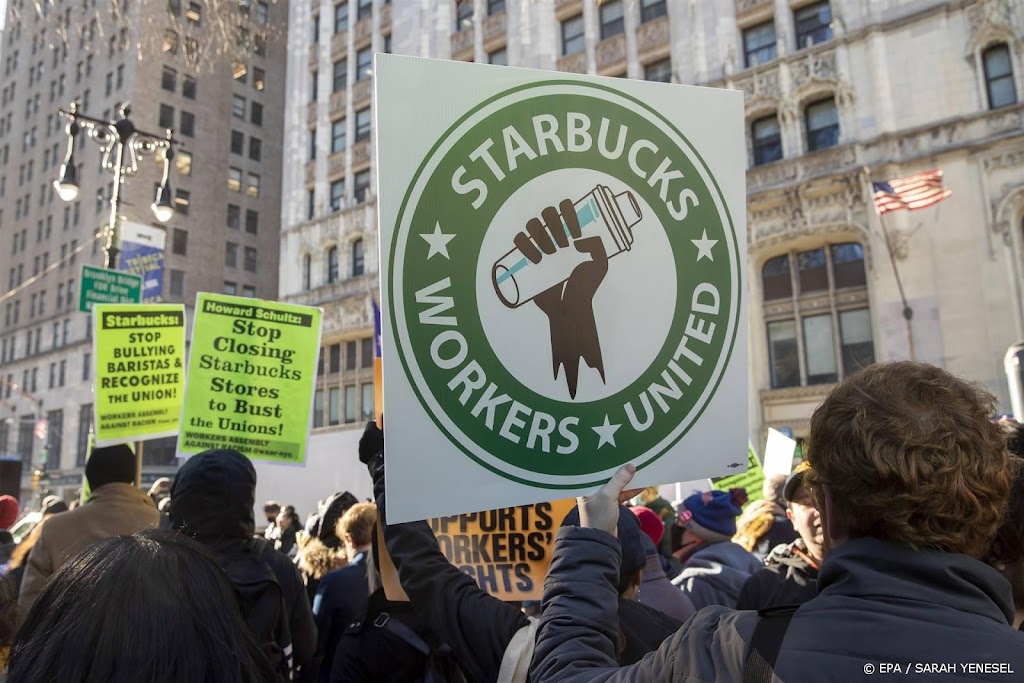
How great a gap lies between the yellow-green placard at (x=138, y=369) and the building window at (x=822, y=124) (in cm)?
2039

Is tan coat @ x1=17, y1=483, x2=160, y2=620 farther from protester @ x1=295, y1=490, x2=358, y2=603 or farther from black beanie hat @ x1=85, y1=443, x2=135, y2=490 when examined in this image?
protester @ x1=295, y1=490, x2=358, y2=603

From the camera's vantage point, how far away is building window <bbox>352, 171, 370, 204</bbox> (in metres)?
32.3

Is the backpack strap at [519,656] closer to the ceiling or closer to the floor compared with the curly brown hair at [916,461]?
closer to the floor

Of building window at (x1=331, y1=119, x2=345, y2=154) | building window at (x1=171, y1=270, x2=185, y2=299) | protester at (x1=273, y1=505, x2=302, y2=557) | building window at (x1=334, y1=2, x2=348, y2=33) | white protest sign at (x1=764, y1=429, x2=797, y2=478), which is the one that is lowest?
protester at (x1=273, y1=505, x2=302, y2=557)

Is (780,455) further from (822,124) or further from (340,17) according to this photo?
(340,17)

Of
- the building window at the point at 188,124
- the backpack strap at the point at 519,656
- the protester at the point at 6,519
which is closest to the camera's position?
the backpack strap at the point at 519,656

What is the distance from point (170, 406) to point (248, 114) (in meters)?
50.1

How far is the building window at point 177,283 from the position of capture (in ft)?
153

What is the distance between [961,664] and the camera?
122 centimetres

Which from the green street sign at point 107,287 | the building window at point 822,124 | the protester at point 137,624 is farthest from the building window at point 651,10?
the protester at point 137,624

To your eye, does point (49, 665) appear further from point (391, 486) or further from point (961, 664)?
point (961, 664)

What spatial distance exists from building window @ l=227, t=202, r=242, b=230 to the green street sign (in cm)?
4175

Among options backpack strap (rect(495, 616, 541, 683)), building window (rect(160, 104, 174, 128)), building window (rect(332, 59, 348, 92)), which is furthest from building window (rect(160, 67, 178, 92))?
backpack strap (rect(495, 616, 541, 683))

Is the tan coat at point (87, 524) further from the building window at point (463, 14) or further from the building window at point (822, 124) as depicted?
the building window at point (463, 14)
